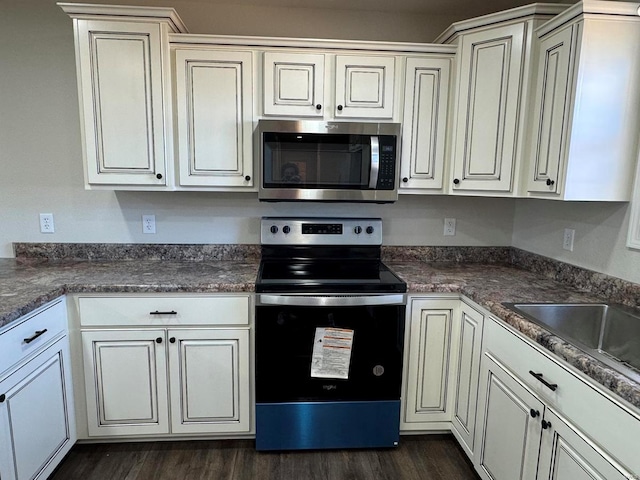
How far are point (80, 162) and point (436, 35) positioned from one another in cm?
223

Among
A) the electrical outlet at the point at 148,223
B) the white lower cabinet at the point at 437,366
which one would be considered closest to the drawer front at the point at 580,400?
the white lower cabinet at the point at 437,366

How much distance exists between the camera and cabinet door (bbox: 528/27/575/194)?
1622mm

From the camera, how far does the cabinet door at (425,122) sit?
2016mm

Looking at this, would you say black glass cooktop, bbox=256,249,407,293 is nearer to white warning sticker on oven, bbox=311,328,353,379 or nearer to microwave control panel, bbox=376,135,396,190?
white warning sticker on oven, bbox=311,328,353,379

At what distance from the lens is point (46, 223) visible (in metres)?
2.26

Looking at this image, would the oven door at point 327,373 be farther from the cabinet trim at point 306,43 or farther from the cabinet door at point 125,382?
the cabinet trim at point 306,43

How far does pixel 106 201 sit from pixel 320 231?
128 cm

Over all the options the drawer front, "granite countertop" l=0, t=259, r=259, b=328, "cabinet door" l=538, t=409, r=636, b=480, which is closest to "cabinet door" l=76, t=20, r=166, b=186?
"granite countertop" l=0, t=259, r=259, b=328

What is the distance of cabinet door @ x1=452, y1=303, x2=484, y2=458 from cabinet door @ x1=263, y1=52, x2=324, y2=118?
1.29 m

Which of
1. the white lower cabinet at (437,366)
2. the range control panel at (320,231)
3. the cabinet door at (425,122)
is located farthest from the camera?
the range control panel at (320,231)

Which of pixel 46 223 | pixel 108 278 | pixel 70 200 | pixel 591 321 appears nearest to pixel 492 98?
pixel 591 321

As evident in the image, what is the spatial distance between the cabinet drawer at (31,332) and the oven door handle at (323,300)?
877 millimetres

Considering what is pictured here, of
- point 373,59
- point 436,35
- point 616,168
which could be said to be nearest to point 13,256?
point 373,59

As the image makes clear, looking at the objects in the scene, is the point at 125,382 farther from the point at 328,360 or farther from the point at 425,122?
the point at 425,122
